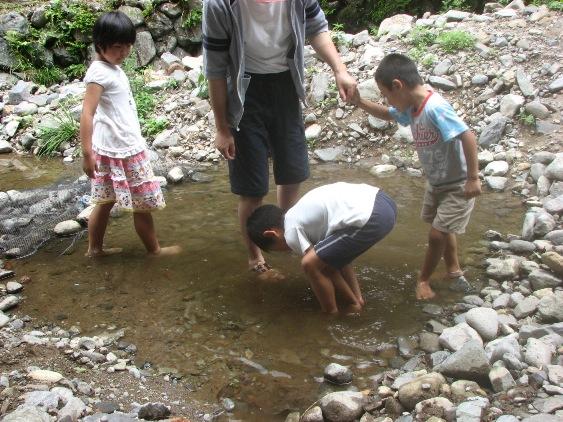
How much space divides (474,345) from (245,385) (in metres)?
1.02

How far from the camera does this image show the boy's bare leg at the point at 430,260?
3.10 meters

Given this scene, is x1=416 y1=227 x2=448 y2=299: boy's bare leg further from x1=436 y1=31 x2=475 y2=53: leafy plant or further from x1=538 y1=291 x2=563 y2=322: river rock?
x1=436 y1=31 x2=475 y2=53: leafy plant

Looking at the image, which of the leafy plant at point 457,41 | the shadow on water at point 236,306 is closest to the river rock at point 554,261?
the shadow on water at point 236,306

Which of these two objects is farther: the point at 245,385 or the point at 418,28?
the point at 418,28

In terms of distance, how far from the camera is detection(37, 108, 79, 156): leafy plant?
668 centimetres

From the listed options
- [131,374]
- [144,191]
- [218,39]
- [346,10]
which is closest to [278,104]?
[218,39]

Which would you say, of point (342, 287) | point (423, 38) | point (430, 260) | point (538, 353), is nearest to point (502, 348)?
point (538, 353)

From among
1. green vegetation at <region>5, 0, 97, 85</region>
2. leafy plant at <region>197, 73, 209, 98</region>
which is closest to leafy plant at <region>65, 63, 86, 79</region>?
green vegetation at <region>5, 0, 97, 85</region>

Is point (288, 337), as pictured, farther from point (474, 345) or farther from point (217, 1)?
point (217, 1)

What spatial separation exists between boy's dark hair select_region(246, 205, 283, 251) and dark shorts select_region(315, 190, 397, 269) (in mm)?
257

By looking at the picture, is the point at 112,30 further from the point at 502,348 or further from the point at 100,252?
the point at 502,348

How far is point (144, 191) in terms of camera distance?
3.61 metres

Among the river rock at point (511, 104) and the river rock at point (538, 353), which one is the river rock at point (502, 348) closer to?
the river rock at point (538, 353)

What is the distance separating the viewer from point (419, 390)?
2244 millimetres
